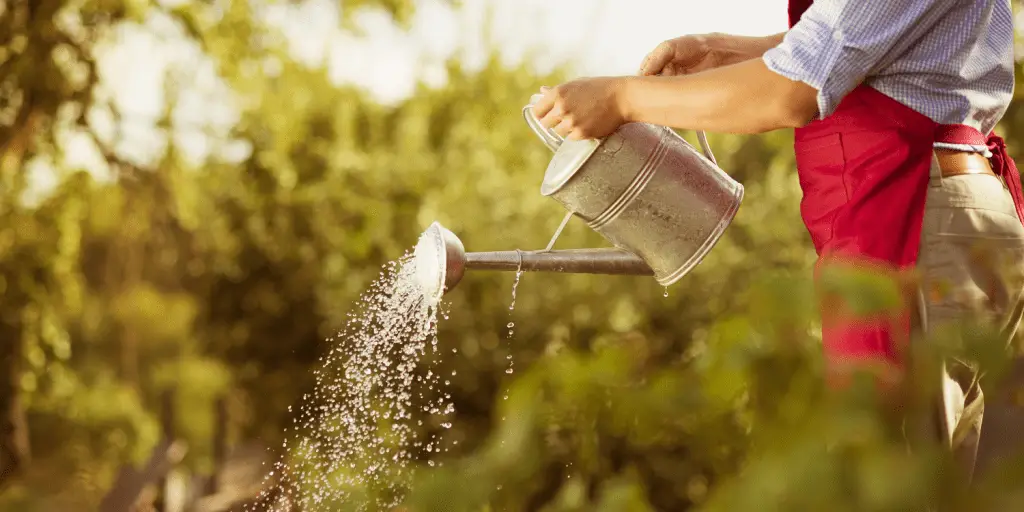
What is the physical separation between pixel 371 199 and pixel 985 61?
6.46 m

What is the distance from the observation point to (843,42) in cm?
144

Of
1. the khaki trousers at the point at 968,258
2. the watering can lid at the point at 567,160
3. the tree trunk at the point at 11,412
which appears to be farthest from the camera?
the tree trunk at the point at 11,412

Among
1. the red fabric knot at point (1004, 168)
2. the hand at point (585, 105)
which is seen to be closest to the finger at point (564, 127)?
the hand at point (585, 105)

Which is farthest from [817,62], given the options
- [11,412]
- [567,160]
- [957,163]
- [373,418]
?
[11,412]

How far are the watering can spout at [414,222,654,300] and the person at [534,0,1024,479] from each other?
14.1 inches

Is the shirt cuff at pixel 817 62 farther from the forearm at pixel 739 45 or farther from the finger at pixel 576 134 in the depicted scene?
the forearm at pixel 739 45

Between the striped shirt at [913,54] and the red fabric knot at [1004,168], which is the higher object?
the striped shirt at [913,54]

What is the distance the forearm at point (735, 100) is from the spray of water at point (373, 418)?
0.62 m

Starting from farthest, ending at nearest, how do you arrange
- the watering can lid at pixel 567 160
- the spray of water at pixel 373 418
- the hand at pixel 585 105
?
the watering can lid at pixel 567 160 < the hand at pixel 585 105 < the spray of water at pixel 373 418

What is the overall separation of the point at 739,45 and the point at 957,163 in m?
0.67

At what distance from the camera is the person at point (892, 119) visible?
4.78 ft

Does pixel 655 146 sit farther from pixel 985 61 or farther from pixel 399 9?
pixel 399 9

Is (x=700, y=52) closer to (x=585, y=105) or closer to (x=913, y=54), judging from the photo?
(x=585, y=105)

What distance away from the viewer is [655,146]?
1973mm
